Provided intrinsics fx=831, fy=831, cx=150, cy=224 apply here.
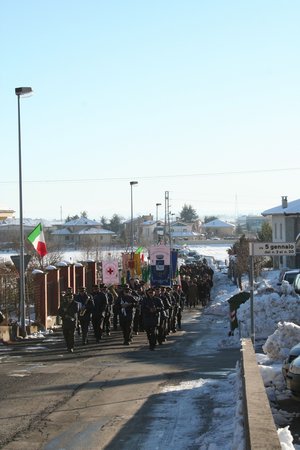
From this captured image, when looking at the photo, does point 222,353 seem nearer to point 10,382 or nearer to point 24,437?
point 10,382

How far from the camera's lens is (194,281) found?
4638 cm

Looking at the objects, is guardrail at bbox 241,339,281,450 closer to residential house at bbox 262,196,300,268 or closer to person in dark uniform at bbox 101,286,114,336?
person in dark uniform at bbox 101,286,114,336

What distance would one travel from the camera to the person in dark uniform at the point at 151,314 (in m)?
21.0

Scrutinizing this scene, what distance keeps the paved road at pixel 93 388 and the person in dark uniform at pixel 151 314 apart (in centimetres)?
41

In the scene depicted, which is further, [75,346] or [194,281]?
[194,281]

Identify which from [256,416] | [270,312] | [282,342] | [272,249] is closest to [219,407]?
[256,416]

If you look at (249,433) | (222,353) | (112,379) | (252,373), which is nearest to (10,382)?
(112,379)

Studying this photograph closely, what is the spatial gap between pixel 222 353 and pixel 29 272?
13.8m

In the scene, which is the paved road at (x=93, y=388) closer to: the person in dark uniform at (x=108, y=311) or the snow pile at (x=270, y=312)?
the person in dark uniform at (x=108, y=311)

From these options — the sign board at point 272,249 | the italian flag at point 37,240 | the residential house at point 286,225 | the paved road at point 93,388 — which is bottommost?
the paved road at point 93,388

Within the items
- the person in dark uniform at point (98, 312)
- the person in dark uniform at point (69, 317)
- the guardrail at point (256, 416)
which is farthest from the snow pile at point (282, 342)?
the person in dark uniform at point (98, 312)

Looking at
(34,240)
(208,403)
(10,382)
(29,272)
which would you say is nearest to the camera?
(208,403)

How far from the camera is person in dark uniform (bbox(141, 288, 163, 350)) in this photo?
2095 cm

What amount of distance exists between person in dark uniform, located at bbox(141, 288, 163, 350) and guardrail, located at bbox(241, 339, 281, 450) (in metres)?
9.41
